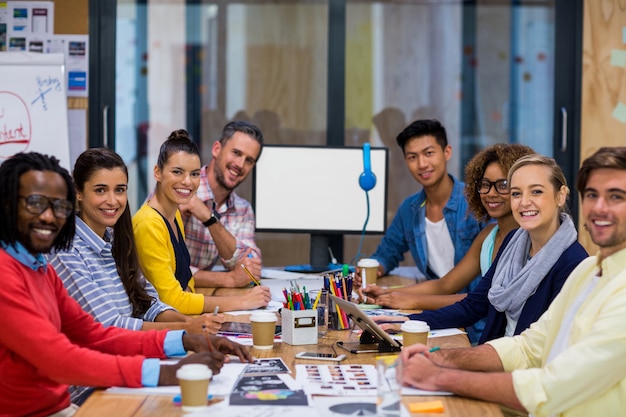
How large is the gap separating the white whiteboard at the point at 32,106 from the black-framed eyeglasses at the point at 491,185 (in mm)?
2061

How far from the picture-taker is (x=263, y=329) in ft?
7.14

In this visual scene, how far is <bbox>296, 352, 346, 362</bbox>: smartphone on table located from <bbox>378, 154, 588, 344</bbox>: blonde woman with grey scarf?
21.2 inches

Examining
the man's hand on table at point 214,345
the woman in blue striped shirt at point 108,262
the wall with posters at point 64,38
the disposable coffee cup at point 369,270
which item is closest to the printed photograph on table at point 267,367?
the man's hand on table at point 214,345

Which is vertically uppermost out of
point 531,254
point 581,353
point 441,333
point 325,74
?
point 325,74

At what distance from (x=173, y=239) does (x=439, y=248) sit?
1.32m

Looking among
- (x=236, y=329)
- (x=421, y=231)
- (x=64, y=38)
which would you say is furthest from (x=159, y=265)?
(x=64, y=38)

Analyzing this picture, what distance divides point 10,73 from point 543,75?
3.55m

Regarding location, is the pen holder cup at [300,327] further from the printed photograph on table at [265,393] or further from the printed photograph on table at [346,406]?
the printed photograph on table at [346,406]

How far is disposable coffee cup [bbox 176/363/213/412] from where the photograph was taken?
5.26 ft

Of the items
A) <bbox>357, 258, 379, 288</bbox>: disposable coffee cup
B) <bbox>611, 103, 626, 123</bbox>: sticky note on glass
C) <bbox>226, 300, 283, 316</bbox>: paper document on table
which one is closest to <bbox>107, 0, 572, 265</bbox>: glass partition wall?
<bbox>611, 103, 626, 123</bbox>: sticky note on glass

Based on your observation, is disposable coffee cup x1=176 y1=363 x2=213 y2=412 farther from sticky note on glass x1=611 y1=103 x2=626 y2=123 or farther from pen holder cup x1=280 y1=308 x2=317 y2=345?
sticky note on glass x1=611 y1=103 x2=626 y2=123

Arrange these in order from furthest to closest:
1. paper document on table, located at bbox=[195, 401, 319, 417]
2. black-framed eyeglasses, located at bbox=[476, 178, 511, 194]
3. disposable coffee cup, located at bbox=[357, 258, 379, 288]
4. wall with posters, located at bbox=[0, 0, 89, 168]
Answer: wall with posters, located at bbox=[0, 0, 89, 168], disposable coffee cup, located at bbox=[357, 258, 379, 288], black-framed eyeglasses, located at bbox=[476, 178, 511, 194], paper document on table, located at bbox=[195, 401, 319, 417]

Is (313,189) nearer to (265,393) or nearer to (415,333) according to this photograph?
(415,333)

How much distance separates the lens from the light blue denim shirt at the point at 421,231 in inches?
142
